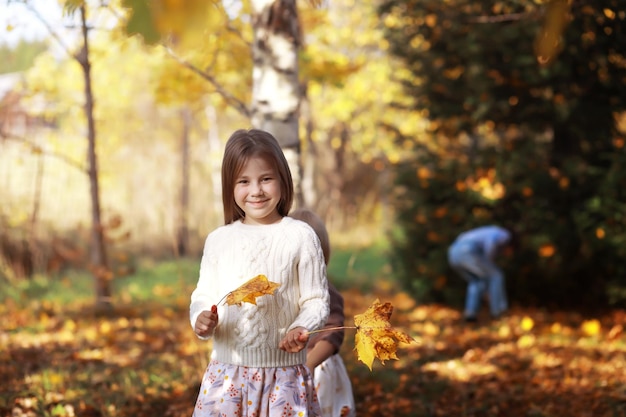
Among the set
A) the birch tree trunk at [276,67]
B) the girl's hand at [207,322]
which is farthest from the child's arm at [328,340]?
the birch tree trunk at [276,67]

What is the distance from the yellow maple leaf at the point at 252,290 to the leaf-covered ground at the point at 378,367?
3.83ft

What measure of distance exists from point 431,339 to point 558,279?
81.5 inches

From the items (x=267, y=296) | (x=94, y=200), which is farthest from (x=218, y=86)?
(x=94, y=200)

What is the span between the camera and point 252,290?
2164 millimetres

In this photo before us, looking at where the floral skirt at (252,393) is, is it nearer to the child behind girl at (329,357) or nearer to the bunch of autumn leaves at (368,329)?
the bunch of autumn leaves at (368,329)

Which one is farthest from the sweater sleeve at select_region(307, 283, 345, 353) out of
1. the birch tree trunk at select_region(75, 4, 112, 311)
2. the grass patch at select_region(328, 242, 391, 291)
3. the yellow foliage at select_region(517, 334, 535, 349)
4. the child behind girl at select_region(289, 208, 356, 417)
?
the grass patch at select_region(328, 242, 391, 291)

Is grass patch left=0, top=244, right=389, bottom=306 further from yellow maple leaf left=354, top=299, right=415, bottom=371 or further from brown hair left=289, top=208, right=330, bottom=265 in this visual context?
yellow maple leaf left=354, top=299, right=415, bottom=371

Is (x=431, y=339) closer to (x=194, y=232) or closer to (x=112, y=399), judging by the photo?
(x=112, y=399)

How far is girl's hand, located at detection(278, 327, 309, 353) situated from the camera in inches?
87.2

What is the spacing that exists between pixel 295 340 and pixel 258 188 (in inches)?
20.3

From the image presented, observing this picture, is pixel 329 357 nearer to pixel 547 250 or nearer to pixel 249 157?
pixel 249 157

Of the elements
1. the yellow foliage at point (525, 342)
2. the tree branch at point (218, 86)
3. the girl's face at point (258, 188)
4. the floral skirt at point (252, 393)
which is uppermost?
the tree branch at point (218, 86)

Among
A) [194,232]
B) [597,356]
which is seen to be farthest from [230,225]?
[194,232]

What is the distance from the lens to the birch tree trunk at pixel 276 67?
4227 mm
